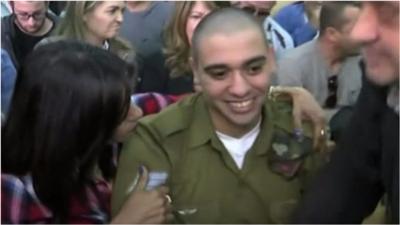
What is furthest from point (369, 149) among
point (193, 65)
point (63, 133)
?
point (63, 133)

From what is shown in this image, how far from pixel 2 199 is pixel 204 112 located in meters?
0.26

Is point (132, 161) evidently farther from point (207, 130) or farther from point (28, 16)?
point (28, 16)

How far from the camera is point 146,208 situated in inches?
36.1

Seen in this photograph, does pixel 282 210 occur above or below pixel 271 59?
below

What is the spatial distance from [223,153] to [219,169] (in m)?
0.02

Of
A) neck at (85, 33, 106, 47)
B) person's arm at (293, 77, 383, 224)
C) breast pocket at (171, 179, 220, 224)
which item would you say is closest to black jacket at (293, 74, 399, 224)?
person's arm at (293, 77, 383, 224)

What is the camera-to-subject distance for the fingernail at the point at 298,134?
3.04ft

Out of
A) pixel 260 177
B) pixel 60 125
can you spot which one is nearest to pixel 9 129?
pixel 60 125

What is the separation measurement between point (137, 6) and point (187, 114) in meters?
0.15

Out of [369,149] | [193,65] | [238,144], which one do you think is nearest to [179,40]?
[193,65]

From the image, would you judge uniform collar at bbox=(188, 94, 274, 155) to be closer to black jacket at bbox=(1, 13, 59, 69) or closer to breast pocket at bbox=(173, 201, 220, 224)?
breast pocket at bbox=(173, 201, 220, 224)

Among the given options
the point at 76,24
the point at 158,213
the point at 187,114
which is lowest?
the point at 158,213

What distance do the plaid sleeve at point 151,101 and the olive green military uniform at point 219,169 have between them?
2cm

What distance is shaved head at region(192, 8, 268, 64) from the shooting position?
0.89 m
